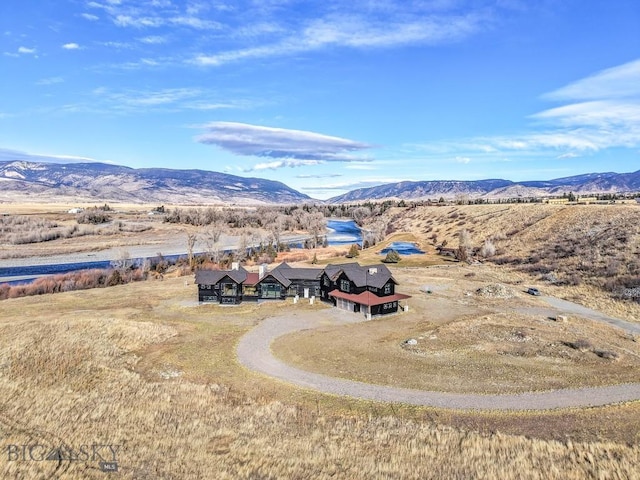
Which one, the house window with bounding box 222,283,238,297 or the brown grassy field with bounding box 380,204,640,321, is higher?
the brown grassy field with bounding box 380,204,640,321

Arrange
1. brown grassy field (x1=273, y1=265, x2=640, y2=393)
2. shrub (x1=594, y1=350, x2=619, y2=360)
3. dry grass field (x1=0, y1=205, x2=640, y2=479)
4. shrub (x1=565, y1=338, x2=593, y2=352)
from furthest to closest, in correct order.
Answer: shrub (x1=565, y1=338, x2=593, y2=352)
shrub (x1=594, y1=350, x2=619, y2=360)
brown grassy field (x1=273, y1=265, x2=640, y2=393)
dry grass field (x1=0, y1=205, x2=640, y2=479)

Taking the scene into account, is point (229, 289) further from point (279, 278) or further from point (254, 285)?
point (279, 278)

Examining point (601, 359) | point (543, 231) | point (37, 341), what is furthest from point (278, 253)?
point (601, 359)

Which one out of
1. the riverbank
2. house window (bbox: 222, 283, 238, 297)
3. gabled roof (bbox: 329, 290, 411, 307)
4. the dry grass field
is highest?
gabled roof (bbox: 329, 290, 411, 307)

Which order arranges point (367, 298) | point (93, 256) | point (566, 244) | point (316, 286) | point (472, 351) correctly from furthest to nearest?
point (93, 256) → point (566, 244) → point (316, 286) → point (367, 298) → point (472, 351)

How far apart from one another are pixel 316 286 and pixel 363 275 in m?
8.83

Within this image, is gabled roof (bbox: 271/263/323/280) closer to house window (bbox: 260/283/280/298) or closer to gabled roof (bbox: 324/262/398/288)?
house window (bbox: 260/283/280/298)

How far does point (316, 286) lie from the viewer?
61.5 metres

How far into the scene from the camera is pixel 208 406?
2856 centimetres

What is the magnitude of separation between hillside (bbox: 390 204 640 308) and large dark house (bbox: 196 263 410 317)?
35.5m

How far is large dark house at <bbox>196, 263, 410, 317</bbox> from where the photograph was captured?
53812mm

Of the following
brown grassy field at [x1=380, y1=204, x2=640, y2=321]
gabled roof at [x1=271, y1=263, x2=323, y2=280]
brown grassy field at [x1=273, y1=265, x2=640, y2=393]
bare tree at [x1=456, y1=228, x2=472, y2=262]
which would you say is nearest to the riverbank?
gabled roof at [x1=271, y1=263, x2=323, y2=280]

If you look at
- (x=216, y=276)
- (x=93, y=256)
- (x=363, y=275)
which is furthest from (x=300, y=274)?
(x=93, y=256)

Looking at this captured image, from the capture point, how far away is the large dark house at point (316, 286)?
53812mm
